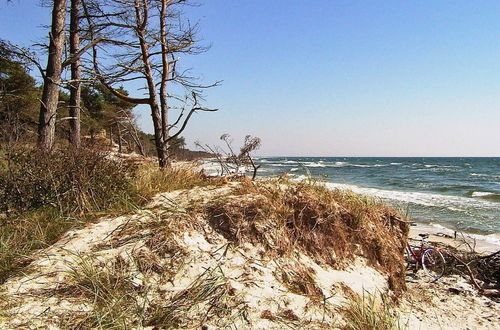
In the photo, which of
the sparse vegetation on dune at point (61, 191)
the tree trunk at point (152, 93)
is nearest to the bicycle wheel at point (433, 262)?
the sparse vegetation on dune at point (61, 191)

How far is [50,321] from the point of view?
2.08 m

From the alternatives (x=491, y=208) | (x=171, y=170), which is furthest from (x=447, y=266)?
(x=491, y=208)

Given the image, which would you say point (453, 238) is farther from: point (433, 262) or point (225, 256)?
point (225, 256)

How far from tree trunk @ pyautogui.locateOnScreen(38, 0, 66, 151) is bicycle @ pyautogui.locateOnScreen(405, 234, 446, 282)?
7320 millimetres

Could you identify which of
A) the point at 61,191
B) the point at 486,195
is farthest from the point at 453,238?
the point at 486,195

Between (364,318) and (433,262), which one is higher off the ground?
(364,318)

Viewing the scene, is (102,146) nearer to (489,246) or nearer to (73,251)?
(73,251)

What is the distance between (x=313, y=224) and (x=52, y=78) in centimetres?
547

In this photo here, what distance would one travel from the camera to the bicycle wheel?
260 inches

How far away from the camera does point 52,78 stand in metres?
5.97

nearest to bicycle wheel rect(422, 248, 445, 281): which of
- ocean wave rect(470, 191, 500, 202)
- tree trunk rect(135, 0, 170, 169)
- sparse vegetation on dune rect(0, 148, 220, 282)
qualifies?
sparse vegetation on dune rect(0, 148, 220, 282)

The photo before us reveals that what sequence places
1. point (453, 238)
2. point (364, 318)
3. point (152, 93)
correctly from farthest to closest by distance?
point (453, 238) < point (152, 93) < point (364, 318)

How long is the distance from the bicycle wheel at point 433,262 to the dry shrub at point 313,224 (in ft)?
8.33

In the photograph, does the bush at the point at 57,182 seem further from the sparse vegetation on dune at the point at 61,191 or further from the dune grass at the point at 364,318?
the dune grass at the point at 364,318
